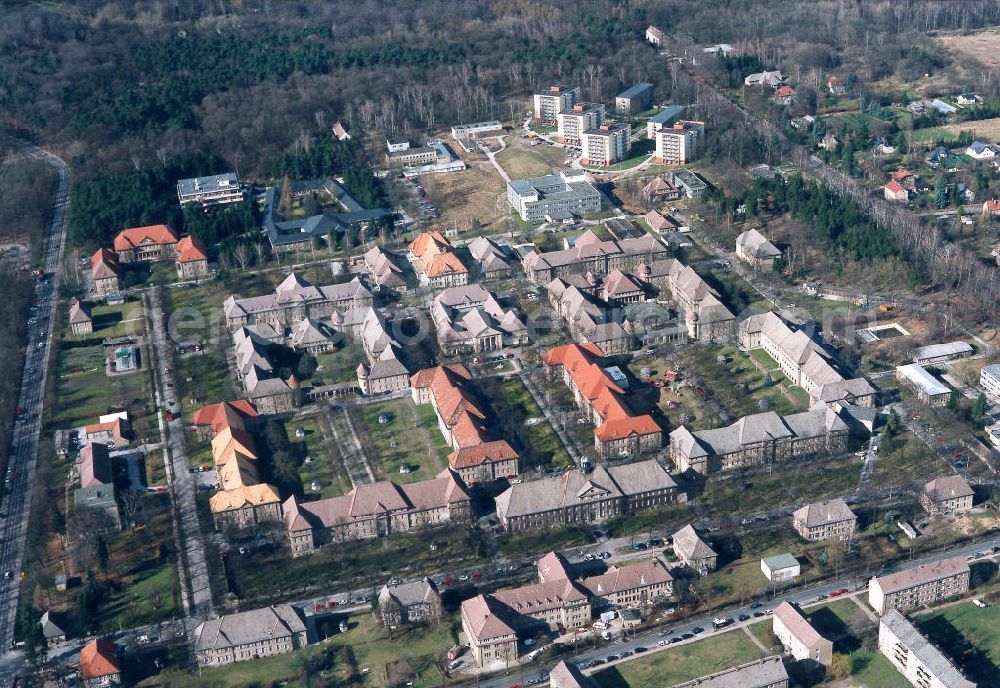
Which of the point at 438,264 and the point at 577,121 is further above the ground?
the point at 577,121

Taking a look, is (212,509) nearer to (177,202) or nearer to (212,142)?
(177,202)

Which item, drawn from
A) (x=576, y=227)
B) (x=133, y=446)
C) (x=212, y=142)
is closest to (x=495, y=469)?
(x=133, y=446)

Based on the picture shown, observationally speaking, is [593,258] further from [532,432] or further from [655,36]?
[655,36]

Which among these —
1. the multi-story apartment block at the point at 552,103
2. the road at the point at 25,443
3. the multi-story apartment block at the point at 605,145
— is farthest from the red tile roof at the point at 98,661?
the multi-story apartment block at the point at 552,103

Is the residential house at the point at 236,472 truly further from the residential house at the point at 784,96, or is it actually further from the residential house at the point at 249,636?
the residential house at the point at 784,96

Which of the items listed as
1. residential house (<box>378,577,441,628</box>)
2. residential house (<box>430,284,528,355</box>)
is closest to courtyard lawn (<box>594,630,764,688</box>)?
residential house (<box>378,577,441,628</box>)

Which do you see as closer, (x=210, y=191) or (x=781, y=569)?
(x=781, y=569)

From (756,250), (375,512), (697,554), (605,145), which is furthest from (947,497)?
(605,145)

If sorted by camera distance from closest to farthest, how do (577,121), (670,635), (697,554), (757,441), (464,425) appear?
(670,635)
(697,554)
(757,441)
(464,425)
(577,121)
